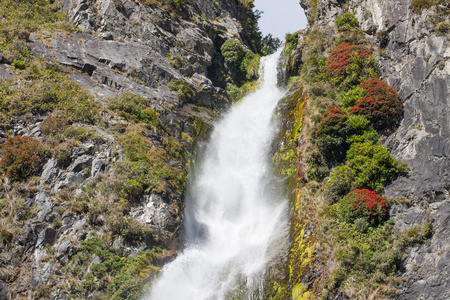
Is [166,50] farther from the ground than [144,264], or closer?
farther from the ground

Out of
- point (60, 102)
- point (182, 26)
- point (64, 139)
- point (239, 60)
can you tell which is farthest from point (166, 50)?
point (64, 139)

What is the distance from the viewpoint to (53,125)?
19.7 m

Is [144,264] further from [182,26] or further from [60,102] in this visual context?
[182,26]

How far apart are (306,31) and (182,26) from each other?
14901 mm

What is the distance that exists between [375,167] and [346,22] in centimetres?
1611

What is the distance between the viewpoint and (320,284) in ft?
45.0

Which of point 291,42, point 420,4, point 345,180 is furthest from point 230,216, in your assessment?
point 291,42

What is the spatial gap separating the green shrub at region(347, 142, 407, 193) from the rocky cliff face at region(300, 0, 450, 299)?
1.47 ft

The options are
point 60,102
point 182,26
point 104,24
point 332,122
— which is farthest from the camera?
point 182,26

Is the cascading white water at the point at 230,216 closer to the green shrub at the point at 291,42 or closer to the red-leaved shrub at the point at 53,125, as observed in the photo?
the green shrub at the point at 291,42

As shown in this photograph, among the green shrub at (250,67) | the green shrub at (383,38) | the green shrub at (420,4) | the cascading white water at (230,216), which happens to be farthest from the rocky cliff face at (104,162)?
the green shrub at (420,4)

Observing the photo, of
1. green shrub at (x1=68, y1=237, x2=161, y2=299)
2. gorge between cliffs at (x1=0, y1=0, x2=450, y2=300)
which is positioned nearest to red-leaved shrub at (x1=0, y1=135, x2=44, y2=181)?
gorge between cliffs at (x1=0, y1=0, x2=450, y2=300)

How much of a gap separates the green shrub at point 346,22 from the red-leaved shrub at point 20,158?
25047 millimetres

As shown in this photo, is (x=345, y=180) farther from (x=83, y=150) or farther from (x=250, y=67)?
(x=250, y=67)
